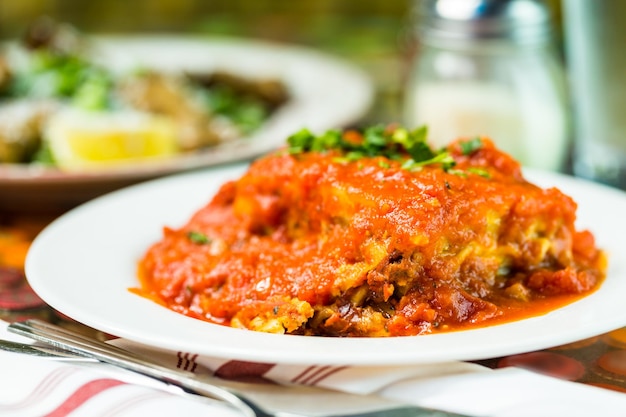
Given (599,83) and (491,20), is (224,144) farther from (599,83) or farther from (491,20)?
(599,83)

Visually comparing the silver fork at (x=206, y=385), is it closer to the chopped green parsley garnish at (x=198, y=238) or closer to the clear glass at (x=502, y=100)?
the chopped green parsley garnish at (x=198, y=238)

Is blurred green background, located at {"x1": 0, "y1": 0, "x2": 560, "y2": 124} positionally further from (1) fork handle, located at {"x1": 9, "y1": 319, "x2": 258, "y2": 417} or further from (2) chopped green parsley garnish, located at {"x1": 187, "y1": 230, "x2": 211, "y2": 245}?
(1) fork handle, located at {"x1": 9, "y1": 319, "x2": 258, "y2": 417}

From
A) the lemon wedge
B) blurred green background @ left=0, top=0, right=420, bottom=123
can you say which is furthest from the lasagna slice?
blurred green background @ left=0, top=0, right=420, bottom=123

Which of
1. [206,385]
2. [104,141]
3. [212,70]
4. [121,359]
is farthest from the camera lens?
[212,70]

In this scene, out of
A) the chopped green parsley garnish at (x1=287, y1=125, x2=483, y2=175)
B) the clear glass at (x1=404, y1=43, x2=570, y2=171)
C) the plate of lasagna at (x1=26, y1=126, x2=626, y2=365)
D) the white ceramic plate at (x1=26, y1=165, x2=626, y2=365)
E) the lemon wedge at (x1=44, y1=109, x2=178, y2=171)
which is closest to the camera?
the white ceramic plate at (x1=26, y1=165, x2=626, y2=365)

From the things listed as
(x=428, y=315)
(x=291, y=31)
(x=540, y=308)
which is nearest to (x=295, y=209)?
(x=428, y=315)

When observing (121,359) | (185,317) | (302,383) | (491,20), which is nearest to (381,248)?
(302,383)
